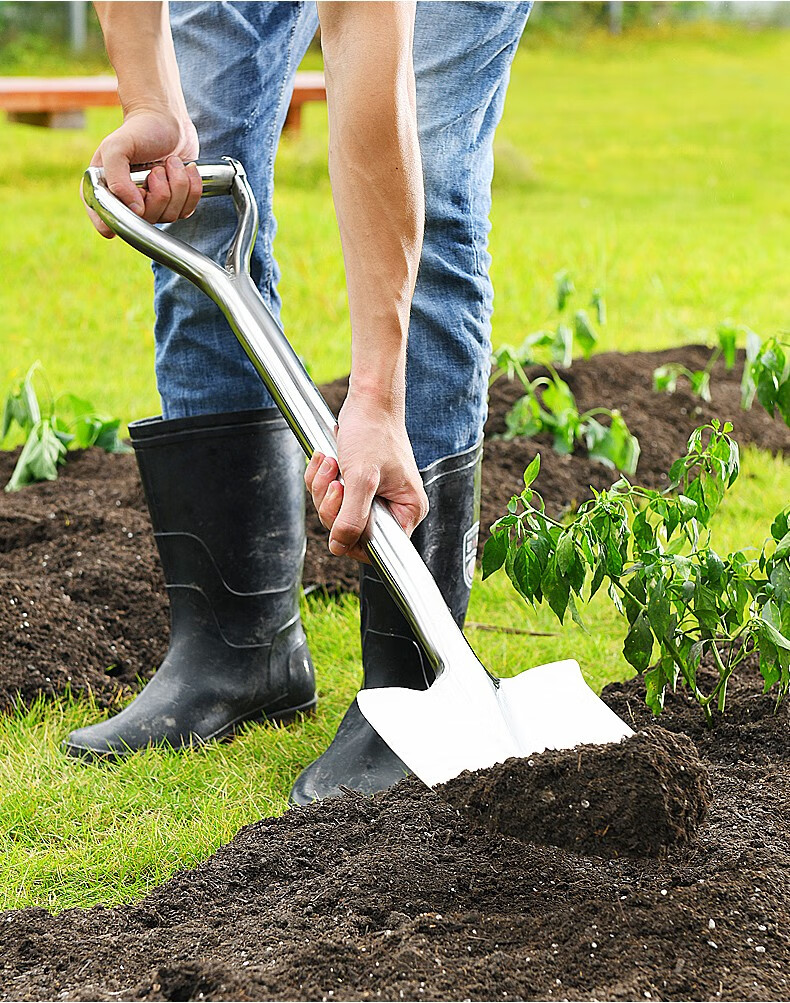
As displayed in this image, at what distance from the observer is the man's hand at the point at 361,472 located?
4.94 feet

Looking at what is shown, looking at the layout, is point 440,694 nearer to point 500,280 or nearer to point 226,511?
point 226,511

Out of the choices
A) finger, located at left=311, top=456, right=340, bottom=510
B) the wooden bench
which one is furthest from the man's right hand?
the wooden bench

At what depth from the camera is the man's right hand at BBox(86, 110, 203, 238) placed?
1851mm

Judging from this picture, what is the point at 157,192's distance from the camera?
1867 millimetres

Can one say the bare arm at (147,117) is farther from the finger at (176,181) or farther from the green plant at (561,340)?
the green plant at (561,340)

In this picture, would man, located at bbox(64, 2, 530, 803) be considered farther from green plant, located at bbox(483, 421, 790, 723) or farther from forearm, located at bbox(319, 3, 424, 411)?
green plant, located at bbox(483, 421, 790, 723)

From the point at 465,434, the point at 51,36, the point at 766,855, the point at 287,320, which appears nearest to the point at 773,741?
the point at 766,855

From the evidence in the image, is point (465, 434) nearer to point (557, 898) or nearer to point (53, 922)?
point (557, 898)

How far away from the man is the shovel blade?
8.7 inches

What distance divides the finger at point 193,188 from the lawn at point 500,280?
2.97 feet

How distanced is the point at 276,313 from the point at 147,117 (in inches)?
16.3

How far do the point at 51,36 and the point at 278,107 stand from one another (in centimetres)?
1015

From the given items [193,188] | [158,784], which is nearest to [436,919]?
[158,784]

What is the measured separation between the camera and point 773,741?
1782mm
